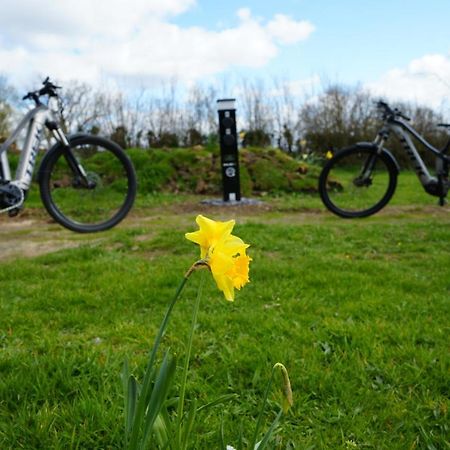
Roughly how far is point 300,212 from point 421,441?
541 centimetres

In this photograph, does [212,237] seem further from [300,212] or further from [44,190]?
[300,212]

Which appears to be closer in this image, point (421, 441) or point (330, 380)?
point (421, 441)

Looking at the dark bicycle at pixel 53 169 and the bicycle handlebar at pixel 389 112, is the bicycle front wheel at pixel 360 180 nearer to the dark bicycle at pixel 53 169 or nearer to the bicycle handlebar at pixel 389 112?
the bicycle handlebar at pixel 389 112

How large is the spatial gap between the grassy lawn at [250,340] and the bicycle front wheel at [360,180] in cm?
182

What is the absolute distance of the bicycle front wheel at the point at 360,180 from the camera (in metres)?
5.73

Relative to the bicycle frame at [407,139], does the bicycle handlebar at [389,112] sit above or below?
above

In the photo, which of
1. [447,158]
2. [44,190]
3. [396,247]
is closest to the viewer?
[396,247]

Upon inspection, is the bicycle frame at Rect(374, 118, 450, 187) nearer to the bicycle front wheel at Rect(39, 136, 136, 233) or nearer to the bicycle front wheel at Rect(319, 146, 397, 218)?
the bicycle front wheel at Rect(319, 146, 397, 218)

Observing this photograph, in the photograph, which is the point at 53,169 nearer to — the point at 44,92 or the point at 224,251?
the point at 44,92

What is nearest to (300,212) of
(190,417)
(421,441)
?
(421,441)

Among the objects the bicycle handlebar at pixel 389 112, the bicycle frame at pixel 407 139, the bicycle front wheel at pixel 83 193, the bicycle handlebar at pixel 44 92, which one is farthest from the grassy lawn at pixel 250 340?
the bicycle handlebar at pixel 389 112

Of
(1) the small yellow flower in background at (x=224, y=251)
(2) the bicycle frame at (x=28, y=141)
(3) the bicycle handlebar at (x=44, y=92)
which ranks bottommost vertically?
(1) the small yellow flower in background at (x=224, y=251)

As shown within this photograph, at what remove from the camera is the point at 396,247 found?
3.96 metres

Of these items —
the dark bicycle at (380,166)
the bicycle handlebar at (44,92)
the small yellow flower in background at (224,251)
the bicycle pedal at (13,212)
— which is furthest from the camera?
the dark bicycle at (380,166)
